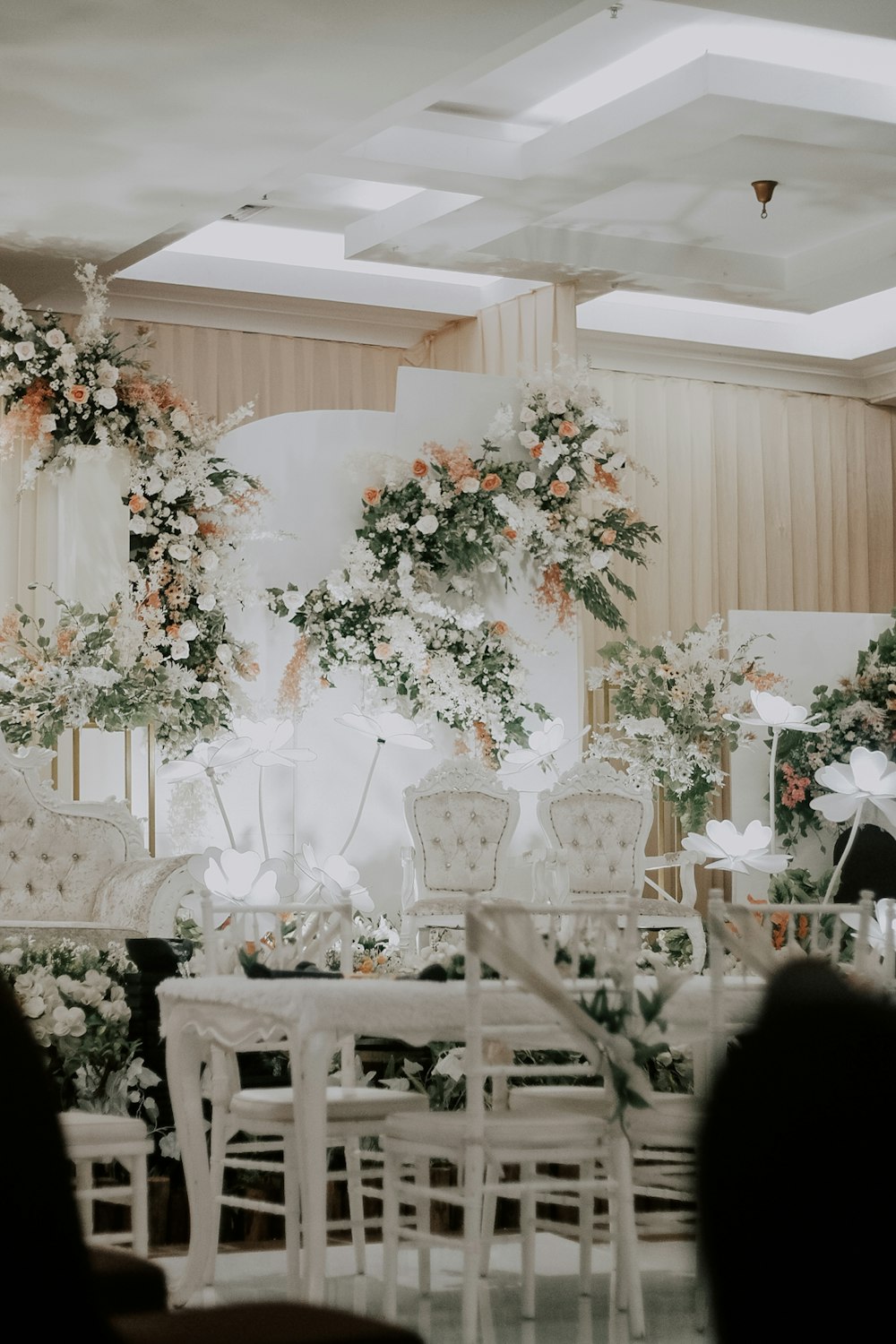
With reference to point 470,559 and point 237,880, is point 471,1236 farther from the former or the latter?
point 470,559

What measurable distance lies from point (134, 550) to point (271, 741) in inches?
53.5

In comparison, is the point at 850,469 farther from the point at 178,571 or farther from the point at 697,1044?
the point at 697,1044

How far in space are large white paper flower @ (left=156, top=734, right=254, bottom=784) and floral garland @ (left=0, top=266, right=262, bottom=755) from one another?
303 mm

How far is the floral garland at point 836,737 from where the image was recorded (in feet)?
36.3

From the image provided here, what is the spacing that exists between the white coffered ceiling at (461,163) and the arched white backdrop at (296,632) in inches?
38.4

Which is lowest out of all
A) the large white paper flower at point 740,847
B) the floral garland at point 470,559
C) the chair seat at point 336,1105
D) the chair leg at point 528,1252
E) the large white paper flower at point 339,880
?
the chair leg at point 528,1252

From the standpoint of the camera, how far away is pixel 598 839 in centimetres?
896

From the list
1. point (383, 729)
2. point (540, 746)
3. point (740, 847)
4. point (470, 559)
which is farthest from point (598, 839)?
point (470, 559)

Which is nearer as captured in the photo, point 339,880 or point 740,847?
point 339,880

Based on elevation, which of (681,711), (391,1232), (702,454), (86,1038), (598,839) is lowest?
(391,1232)

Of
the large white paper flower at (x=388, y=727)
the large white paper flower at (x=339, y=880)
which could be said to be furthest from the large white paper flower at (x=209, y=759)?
the large white paper flower at (x=339, y=880)

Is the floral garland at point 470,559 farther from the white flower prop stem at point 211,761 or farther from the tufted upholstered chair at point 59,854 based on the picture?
the tufted upholstered chair at point 59,854

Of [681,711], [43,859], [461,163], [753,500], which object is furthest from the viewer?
[753,500]

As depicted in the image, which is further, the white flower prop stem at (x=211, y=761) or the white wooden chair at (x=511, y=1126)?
the white flower prop stem at (x=211, y=761)
